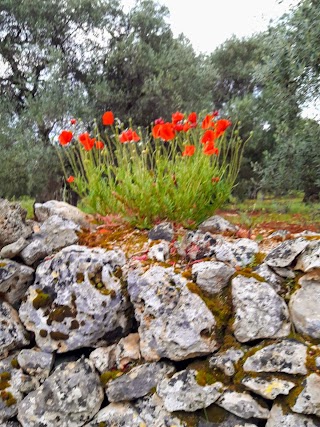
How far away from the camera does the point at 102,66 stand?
1145cm

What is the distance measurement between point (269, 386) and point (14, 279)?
6.67 feet

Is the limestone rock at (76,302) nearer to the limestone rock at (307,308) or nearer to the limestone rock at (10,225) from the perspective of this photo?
the limestone rock at (10,225)

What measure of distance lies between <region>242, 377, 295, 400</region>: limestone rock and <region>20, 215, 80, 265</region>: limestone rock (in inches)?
73.1

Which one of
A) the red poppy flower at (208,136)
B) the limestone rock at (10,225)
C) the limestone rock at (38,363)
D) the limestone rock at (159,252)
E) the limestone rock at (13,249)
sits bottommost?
the limestone rock at (38,363)

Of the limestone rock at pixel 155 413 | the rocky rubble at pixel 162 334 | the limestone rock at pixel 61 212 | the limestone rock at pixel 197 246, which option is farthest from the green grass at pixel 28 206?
the limestone rock at pixel 155 413

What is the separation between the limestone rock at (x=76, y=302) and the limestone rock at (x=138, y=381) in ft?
1.10

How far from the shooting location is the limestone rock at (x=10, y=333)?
302 centimetres

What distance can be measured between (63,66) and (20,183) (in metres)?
3.34

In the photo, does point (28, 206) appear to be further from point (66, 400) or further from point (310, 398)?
point (310, 398)

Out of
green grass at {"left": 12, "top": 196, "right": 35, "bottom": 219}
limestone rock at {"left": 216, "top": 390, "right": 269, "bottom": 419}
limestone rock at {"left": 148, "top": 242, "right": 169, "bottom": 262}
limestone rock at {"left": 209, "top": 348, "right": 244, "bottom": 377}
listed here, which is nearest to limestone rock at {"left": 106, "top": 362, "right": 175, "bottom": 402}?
limestone rock at {"left": 209, "top": 348, "right": 244, "bottom": 377}

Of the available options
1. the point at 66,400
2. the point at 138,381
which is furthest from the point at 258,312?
the point at 66,400

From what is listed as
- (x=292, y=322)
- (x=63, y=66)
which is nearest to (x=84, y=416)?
(x=292, y=322)

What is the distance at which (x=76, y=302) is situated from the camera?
293cm

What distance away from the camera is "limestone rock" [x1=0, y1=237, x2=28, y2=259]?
323 centimetres
